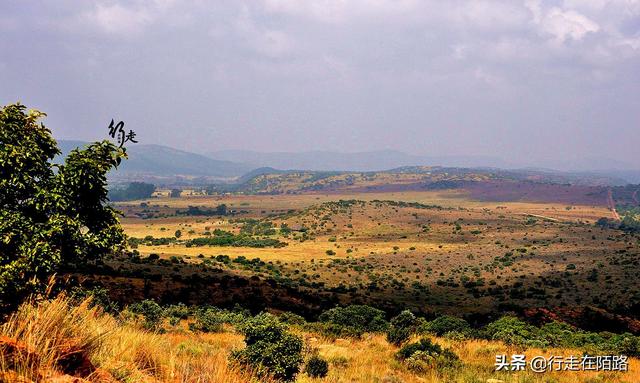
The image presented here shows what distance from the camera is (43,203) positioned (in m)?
10.5

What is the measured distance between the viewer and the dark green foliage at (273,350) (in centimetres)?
989

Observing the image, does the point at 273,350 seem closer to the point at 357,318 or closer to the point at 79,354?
the point at 79,354

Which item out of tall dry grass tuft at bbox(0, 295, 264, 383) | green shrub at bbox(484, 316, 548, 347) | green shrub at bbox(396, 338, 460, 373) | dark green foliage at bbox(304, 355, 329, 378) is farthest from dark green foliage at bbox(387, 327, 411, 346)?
tall dry grass tuft at bbox(0, 295, 264, 383)

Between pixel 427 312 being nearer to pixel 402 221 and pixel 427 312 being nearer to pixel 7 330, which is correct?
pixel 7 330

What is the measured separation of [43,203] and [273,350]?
23.2ft

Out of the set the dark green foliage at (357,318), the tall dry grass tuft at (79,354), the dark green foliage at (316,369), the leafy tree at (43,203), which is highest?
the leafy tree at (43,203)

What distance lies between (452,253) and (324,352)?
7754 centimetres

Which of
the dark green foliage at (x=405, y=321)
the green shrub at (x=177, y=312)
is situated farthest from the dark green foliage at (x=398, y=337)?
the green shrub at (x=177, y=312)

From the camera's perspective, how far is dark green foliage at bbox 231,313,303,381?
9.89 meters

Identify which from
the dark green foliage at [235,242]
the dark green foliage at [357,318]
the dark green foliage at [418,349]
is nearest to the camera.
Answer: the dark green foliage at [418,349]

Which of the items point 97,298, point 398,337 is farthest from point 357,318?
point 97,298

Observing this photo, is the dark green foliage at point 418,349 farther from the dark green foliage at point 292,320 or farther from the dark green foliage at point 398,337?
the dark green foliage at point 292,320

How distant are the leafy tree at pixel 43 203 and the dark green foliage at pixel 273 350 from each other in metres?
5.03

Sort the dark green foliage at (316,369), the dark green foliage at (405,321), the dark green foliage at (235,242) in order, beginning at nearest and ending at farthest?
the dark green foliage at (316,369)
the dark green foliage at (405,321)
the dark green foliage at (235,242)
